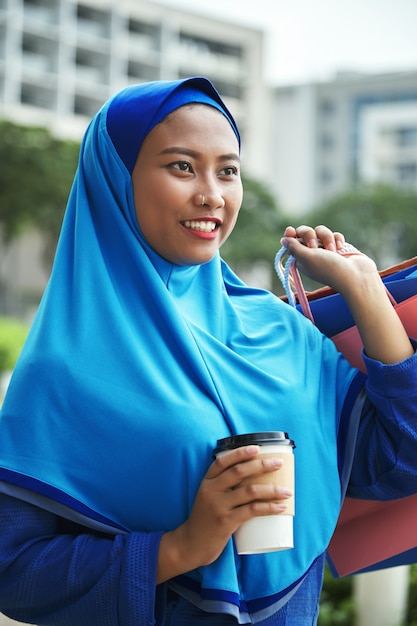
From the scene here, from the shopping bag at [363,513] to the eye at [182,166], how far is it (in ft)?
1.03

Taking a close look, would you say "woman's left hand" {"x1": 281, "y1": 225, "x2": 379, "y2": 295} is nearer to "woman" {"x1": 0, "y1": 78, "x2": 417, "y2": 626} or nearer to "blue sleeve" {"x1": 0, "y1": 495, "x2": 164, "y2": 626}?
"woman" {"x1": 0, "y1": 78, "x2": 417, "y2": 626}

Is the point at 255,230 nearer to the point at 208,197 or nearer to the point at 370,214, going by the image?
the point at 370,214

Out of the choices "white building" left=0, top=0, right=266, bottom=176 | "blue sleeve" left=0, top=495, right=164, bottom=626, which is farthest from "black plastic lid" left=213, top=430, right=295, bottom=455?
"white building" left=0, top=0, right=266, bottom=176

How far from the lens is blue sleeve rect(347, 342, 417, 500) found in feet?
4.56

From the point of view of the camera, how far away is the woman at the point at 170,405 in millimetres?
1283

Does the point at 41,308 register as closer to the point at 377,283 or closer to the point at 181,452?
the point at 181,452

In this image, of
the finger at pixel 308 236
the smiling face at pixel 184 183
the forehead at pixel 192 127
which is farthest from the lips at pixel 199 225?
the finger at pixel 308 236

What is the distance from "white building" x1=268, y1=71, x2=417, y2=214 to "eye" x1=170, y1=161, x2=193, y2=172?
66593mm

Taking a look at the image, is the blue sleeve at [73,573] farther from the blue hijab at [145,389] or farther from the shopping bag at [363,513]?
the shopping bag at [363,513]

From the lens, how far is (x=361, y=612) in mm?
3561

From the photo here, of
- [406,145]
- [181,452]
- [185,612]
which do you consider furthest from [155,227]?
[406,145]

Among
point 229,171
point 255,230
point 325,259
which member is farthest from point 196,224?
point 255,230

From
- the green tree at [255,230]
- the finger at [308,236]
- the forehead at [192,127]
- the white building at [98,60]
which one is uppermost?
the white building at [98,60]

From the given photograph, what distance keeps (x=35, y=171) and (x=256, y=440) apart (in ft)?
91.9
